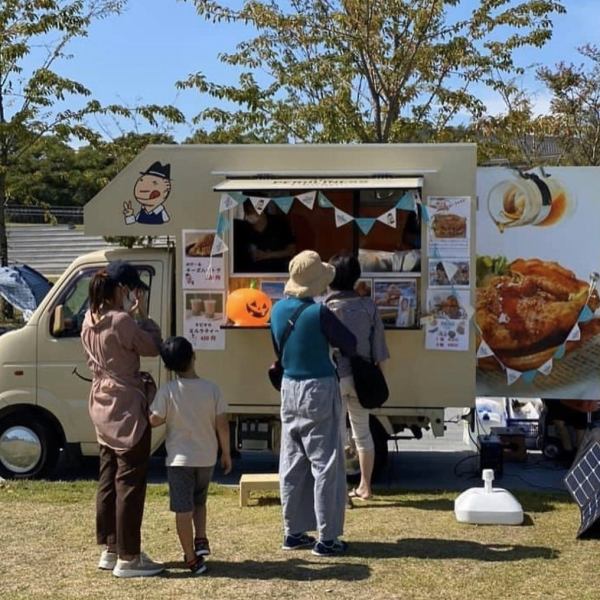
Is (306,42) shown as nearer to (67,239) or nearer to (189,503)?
(189,503)

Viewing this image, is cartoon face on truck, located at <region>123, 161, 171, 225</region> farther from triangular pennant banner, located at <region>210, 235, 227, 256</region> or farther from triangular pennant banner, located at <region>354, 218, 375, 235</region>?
triangular pennant banner, located at <region>354, 218, 375, 235</region>

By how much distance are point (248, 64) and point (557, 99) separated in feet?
Answer: 27.4

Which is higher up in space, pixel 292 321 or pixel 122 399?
pixel 292 321

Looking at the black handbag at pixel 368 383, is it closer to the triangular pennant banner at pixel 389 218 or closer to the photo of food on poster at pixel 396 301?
the photo of food on poster at pixel 396 301

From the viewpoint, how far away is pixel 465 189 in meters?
8.06

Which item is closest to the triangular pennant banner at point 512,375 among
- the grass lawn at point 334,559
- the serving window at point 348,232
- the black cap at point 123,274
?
the grass lawn at point 334,559

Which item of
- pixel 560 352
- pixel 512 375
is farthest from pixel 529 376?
pixel 560 352

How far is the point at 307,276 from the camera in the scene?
237 inches

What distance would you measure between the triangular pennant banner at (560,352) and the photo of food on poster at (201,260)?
2.91 metres

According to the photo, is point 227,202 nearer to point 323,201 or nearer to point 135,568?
point 323,201

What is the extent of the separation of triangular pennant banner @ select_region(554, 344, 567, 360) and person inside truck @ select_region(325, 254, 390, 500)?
174 centimetres

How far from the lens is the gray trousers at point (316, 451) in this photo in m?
5.90

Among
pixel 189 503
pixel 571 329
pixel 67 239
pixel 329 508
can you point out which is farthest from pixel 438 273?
pixel 67 239

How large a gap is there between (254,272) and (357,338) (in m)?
1.37
